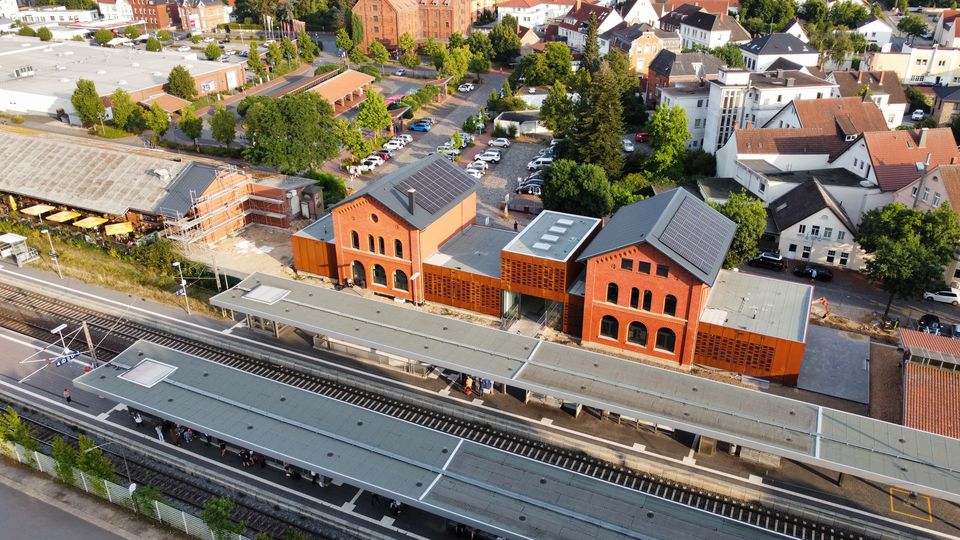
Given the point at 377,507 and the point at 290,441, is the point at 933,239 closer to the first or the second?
the point at 377,507

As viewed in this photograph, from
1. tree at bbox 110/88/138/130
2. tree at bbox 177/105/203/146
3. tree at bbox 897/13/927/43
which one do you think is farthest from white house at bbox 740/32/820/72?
tree at bbox 110/88/138/130

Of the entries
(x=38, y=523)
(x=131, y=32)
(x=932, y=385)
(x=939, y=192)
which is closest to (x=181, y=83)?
(x=131, y=32)

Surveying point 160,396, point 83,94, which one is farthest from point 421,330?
point 83,94

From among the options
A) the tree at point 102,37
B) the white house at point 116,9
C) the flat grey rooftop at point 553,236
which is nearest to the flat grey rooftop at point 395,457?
the flat grey rooftop at point 553,236

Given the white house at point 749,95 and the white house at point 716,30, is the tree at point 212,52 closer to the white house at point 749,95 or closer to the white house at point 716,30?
the white house at point 716,30

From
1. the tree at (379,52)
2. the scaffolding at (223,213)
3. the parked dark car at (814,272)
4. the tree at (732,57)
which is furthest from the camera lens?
the tree at (379,52)

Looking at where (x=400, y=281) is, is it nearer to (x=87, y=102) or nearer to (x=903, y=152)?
(x=903, y=152)
